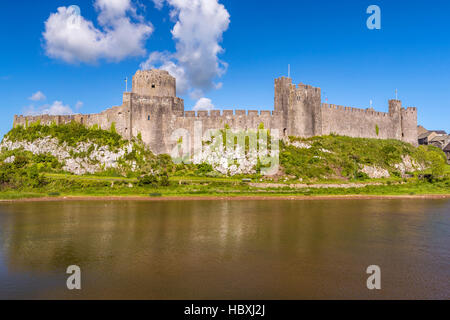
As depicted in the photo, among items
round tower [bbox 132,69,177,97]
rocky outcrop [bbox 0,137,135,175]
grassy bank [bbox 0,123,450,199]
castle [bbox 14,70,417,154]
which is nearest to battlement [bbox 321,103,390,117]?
castle [bbox 14,70,417,154]

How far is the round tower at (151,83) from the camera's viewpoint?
29141mm

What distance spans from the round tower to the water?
14.8 meters

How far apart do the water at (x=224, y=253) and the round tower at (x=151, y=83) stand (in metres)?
14.8

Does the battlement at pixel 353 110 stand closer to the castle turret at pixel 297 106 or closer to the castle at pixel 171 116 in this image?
the castle at pixel 171 116

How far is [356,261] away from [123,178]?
20.7m

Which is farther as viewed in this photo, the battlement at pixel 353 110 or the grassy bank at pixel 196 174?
the battlement at pixel 353 110

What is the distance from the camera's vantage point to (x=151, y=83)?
29219 millimetres

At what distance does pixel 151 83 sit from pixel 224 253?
74.5 feet

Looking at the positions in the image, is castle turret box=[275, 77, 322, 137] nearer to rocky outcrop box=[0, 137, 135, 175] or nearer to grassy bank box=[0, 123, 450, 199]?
grassy bank box=[0, 123, 450, 199]

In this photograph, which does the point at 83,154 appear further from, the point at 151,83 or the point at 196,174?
the point at 196,174

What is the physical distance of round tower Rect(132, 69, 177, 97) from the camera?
29.1 m

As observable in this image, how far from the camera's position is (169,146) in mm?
28953

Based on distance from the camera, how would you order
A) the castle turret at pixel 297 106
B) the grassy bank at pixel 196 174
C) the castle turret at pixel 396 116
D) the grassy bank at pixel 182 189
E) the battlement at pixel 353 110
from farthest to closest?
the castle turret at pixel 396 116 < the battlement at pixel 353 110 < the castle turret at pixel 297 106 < the grassy bank at pixel 196 174 < the grassy bank at pixel 182 189

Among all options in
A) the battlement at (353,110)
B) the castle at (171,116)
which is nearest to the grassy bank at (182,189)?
the castle at (171,116)
